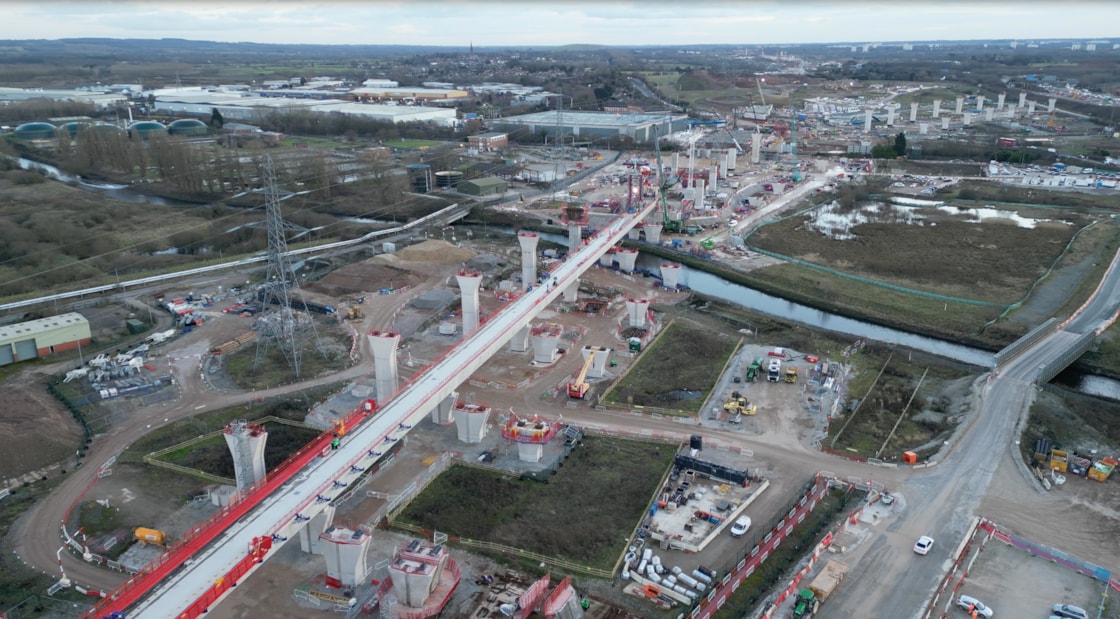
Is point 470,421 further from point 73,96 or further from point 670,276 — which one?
point 73,96

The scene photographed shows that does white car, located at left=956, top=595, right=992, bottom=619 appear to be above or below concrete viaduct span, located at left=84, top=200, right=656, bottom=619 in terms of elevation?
below

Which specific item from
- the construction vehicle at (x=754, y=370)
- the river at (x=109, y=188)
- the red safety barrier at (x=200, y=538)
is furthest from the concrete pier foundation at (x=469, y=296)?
the river at (x=109, y=188)

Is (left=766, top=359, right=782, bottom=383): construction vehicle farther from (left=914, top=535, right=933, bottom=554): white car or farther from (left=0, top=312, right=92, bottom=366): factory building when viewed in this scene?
(left=0, top=312, right=92, bottom=366): factory building

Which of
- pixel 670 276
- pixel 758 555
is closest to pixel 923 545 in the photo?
pixel 758 555

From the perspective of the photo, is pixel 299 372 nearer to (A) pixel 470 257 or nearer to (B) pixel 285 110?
(A) pixel 470 257

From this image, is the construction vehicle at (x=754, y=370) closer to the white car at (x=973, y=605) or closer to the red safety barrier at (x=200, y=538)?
the white car at (x=973, y=605)

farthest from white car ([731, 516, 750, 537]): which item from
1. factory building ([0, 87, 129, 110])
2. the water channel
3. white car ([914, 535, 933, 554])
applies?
factory building ([0, 87, 129, 110])
